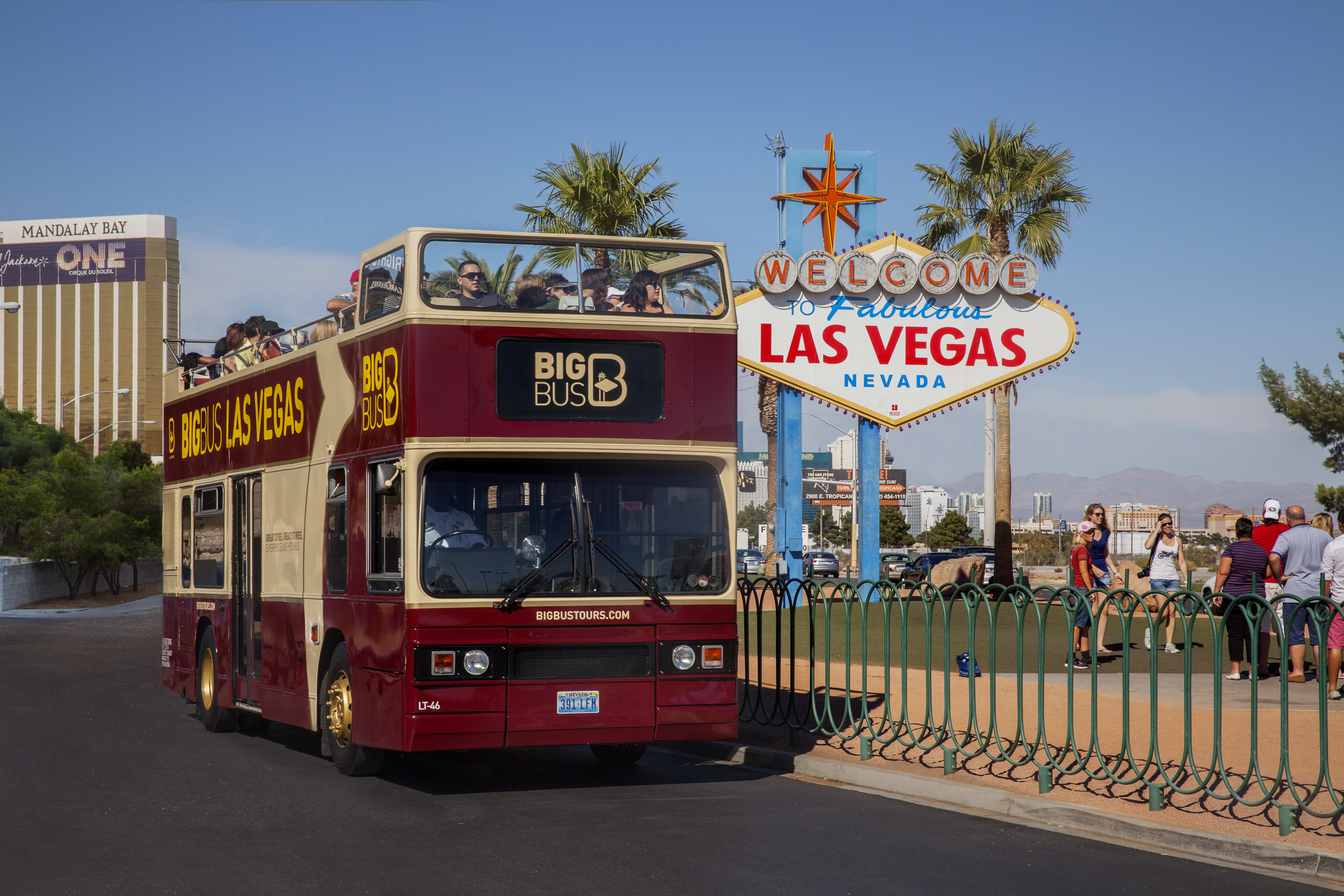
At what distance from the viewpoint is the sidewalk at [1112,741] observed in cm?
852

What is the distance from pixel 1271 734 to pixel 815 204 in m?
15.7

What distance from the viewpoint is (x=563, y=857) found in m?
7.86

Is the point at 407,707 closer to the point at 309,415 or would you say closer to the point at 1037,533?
the point at 309,415

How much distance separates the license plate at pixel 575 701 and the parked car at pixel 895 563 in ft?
125

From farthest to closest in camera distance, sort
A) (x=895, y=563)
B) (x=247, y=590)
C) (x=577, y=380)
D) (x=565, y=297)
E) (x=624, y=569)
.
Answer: (x=895, y=563), (x=247, y=590), (x=565, y=297), (x=577, y=380), (x=624, y=569)

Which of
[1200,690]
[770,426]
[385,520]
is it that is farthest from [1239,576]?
[770,426]

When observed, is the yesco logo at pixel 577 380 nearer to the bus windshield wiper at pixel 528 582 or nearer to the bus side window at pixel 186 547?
the bus windshield wiper at pixel 528 582

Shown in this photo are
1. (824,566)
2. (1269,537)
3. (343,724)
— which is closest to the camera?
(343,724)

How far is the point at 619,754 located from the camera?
38.2 ft

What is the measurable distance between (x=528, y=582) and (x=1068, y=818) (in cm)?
382

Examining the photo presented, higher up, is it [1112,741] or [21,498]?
[21,498]

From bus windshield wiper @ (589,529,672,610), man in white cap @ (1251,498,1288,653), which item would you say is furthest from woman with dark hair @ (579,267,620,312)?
man in white cap @ (1251,498,1288,653)

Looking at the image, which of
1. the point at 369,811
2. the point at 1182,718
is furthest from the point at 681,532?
the point at 1182,718

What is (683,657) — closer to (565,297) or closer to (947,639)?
(947,639)
